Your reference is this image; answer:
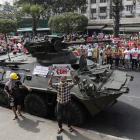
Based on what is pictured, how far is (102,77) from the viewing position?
256 inches

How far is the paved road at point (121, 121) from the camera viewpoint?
587 centimetres

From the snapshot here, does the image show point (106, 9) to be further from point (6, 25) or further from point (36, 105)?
point (36, 105)

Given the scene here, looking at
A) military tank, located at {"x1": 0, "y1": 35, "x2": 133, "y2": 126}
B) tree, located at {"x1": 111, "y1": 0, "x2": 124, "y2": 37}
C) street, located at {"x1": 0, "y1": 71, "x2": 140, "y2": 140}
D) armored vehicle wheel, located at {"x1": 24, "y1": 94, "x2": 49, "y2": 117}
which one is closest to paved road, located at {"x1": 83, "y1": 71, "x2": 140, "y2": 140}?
street, located at {"x1": 0, "y1": 71, "x2": 140, "y2": 140}

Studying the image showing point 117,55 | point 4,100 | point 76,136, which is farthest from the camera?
point 117,55

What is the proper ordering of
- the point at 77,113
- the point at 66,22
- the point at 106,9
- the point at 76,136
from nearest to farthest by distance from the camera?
the point at 76,136 < the point at 77,113 < the point at 66,22 < the point at 106,9

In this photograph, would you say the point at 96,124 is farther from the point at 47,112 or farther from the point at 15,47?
the point at 15,47

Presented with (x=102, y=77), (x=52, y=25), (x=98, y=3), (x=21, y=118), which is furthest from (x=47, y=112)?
(x=98, y=3)

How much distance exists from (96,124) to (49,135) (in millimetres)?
1778

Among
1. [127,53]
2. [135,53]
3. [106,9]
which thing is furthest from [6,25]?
[106,9]

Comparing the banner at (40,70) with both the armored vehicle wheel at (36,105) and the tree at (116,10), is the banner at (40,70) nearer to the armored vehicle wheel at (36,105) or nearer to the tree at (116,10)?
the armored vehicle wheel at (36,105)

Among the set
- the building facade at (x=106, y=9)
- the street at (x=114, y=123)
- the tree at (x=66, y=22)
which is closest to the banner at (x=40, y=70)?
the street at (x=114, y=123)

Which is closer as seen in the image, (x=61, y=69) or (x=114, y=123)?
(x=61, y=69)

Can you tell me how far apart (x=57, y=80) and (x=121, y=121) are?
8.51ft

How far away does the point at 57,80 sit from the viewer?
6375mm
